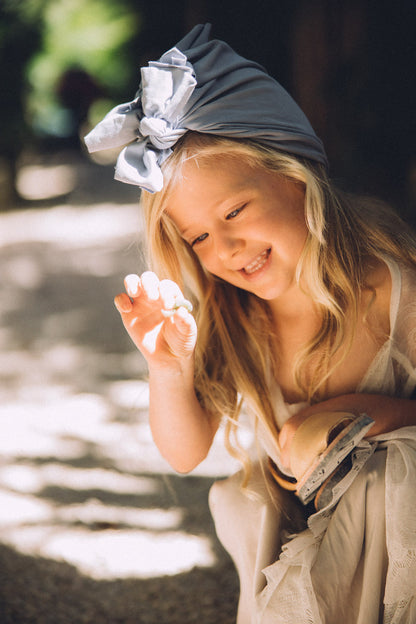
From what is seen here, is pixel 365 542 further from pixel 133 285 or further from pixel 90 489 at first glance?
pixel 90 489

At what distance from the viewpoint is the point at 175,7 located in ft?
15.2

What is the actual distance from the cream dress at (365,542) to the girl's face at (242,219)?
0.21 metres

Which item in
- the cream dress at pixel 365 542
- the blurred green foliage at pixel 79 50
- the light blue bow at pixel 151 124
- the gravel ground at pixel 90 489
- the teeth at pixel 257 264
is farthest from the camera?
the blurred green foliage at pixel 79 50

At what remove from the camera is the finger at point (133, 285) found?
3.50 ft

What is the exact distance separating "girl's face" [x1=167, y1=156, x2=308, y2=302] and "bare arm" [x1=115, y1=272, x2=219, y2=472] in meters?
0.12

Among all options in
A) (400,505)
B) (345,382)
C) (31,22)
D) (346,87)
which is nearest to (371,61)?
(346,87)

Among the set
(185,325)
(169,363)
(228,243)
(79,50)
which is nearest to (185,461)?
(169,363)

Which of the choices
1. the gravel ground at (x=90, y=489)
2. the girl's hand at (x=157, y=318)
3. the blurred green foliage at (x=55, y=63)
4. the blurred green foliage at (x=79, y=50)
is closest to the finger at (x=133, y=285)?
the girl's hand at (x=157, y=318)

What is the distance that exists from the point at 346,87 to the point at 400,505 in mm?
1769

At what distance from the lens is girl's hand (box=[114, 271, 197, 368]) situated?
106 centimetres

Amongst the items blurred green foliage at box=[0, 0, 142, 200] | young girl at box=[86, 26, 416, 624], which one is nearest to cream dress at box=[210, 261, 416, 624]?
young girl at box=[86, 26, 416, 624]

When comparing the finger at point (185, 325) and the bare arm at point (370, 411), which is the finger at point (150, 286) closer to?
the finger at point (185, 325)

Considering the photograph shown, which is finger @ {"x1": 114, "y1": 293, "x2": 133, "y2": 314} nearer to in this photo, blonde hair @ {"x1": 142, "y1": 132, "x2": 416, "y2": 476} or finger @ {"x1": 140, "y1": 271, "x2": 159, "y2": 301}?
finger @ {"x1": 140, "y1": 271, "x2": 159, "y2": 301}

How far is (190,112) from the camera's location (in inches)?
41.9
